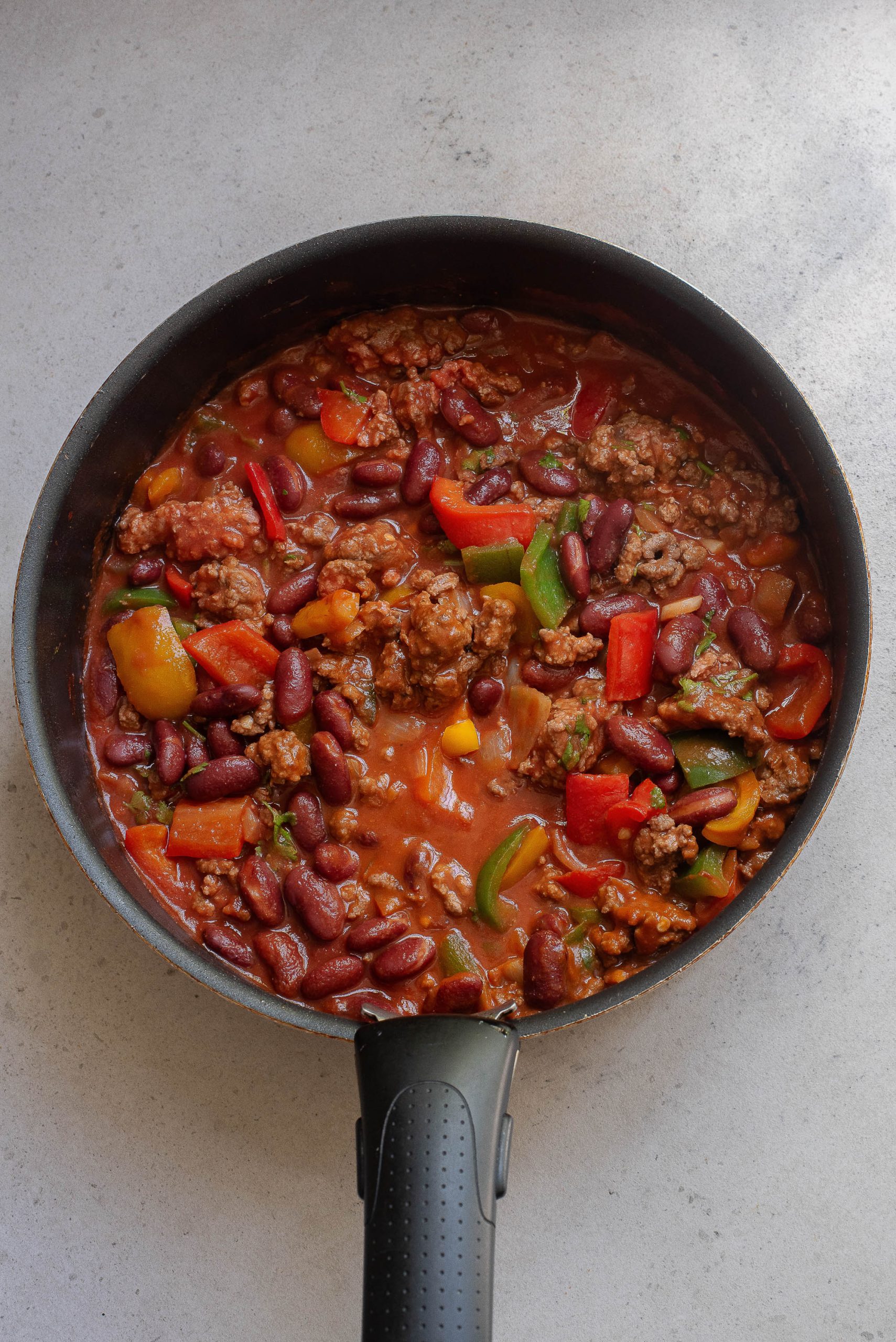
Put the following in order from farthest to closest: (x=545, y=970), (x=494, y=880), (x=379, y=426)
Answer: (x=379, y=426) → (x=494, y=880) → (x=545, y=970)

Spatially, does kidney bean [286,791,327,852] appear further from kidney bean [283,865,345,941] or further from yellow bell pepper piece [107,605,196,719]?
yellow bell pepper piece [107,605,196,719]

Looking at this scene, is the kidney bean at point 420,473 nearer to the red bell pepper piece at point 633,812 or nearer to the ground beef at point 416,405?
the ground beef at point 416,405

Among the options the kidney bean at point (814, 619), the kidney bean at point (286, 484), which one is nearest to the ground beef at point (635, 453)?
the kidney bean at point (814, 619)

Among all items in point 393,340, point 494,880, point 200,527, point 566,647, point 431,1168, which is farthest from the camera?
point 393,340

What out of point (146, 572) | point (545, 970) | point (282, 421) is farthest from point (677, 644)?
point (146, 572)

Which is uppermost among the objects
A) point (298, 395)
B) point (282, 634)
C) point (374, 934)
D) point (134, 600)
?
point (298, 395)

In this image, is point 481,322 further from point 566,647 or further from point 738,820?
point 738,820

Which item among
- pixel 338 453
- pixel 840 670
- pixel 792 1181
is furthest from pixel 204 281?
pixel 792 1181
